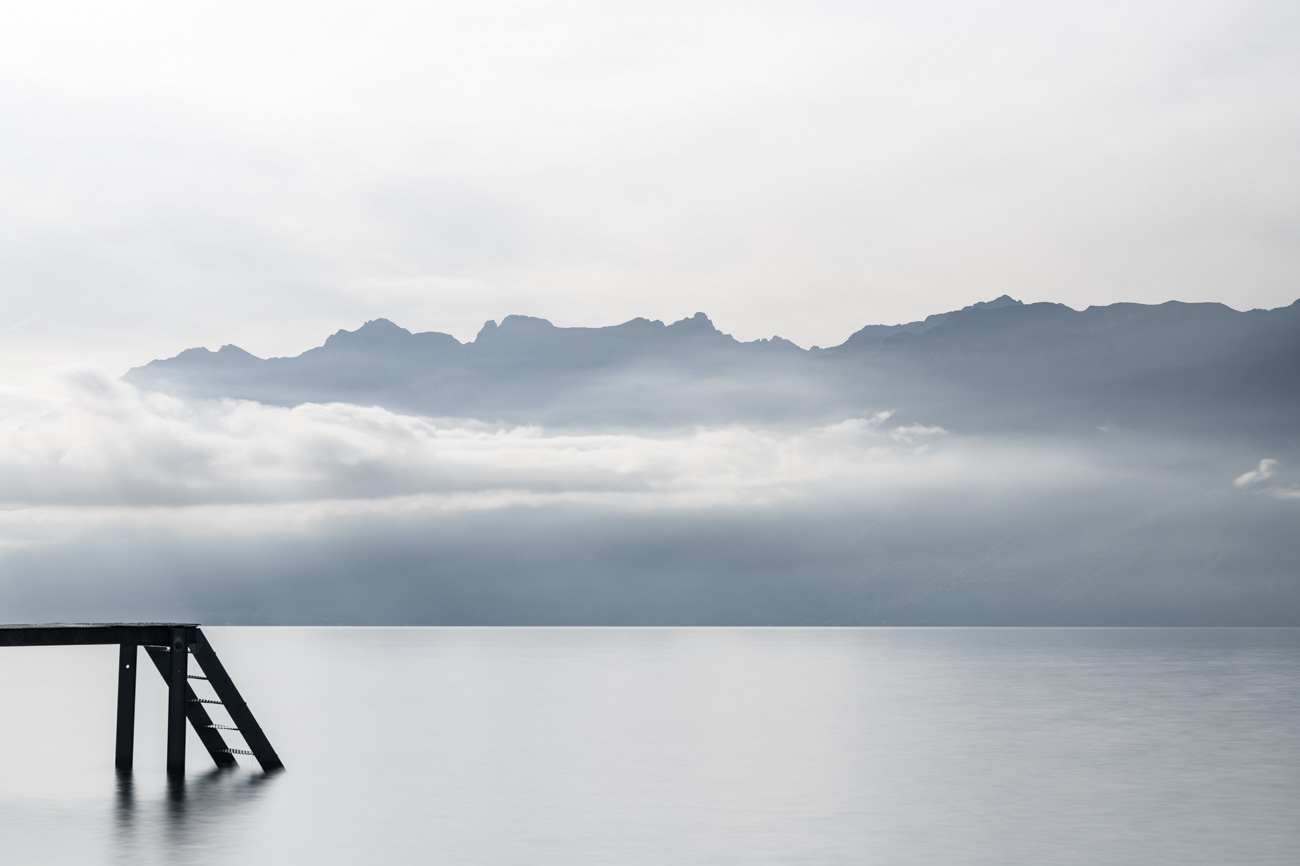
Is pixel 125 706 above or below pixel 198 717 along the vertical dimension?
above

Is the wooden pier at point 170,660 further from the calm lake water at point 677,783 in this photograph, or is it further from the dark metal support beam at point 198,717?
the calm lake water at point 677,783

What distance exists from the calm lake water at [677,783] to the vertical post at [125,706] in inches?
39.8

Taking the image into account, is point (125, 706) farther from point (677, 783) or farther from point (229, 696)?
point (677, 783)

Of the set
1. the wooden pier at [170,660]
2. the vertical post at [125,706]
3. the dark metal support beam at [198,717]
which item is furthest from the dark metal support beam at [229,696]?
the vertical post at [125,706]

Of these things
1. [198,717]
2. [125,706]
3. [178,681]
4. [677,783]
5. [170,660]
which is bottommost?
[677,783]

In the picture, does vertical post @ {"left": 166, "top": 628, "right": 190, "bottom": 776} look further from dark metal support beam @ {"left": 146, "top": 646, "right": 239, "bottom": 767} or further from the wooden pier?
dark metal support beam @ {"left": 146, "top": 646, "right": 239, "bottom": 767}

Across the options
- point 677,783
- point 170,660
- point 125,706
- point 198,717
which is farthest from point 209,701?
point 677,783

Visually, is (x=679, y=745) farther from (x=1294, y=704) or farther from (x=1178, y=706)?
(x=1294, y=704)

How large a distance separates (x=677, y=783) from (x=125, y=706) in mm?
14764

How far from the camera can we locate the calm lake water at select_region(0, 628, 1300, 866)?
27359 mm

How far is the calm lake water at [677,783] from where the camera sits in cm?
2736

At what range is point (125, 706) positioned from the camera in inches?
1366

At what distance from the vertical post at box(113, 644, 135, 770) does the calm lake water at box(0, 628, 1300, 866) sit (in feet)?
3.32

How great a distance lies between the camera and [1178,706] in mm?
71188
